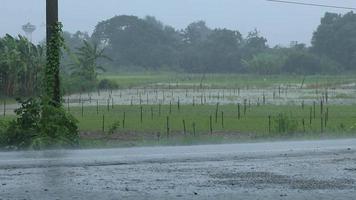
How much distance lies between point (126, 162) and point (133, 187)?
2.41m

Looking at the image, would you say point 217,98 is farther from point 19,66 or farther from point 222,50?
point 222,50

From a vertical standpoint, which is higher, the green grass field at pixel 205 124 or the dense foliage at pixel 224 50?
the dense foliage at pixel 224 50

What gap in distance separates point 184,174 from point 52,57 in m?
9.11

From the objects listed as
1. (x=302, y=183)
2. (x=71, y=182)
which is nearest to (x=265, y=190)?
(x=302, y=183)

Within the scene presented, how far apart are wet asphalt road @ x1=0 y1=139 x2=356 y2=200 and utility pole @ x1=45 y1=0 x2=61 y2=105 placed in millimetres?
4834

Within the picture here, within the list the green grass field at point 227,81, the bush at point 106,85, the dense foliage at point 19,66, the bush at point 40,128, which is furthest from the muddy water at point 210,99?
the bush at point 40,128

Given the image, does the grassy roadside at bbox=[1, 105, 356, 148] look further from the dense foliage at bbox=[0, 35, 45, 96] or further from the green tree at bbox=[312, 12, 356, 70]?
the green tree at bbox=[312, 12, 356, 70]

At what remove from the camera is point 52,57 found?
57.4 feet

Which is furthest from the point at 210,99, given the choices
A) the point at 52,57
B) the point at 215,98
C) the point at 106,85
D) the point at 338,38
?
the point at 338,38

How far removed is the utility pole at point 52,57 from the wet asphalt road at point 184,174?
15.9ft

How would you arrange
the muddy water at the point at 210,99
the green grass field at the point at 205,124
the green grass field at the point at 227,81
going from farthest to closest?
1. the green grass field at the point at 227,81
2. the muddy water at the point at 210,99
3. the green grass field at the point at 205,124

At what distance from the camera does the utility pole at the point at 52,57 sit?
17.3 meters

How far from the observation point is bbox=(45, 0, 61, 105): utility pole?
17.3 m

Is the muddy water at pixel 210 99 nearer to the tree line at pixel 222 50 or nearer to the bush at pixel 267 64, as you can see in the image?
the tree line at pixel 222 50
